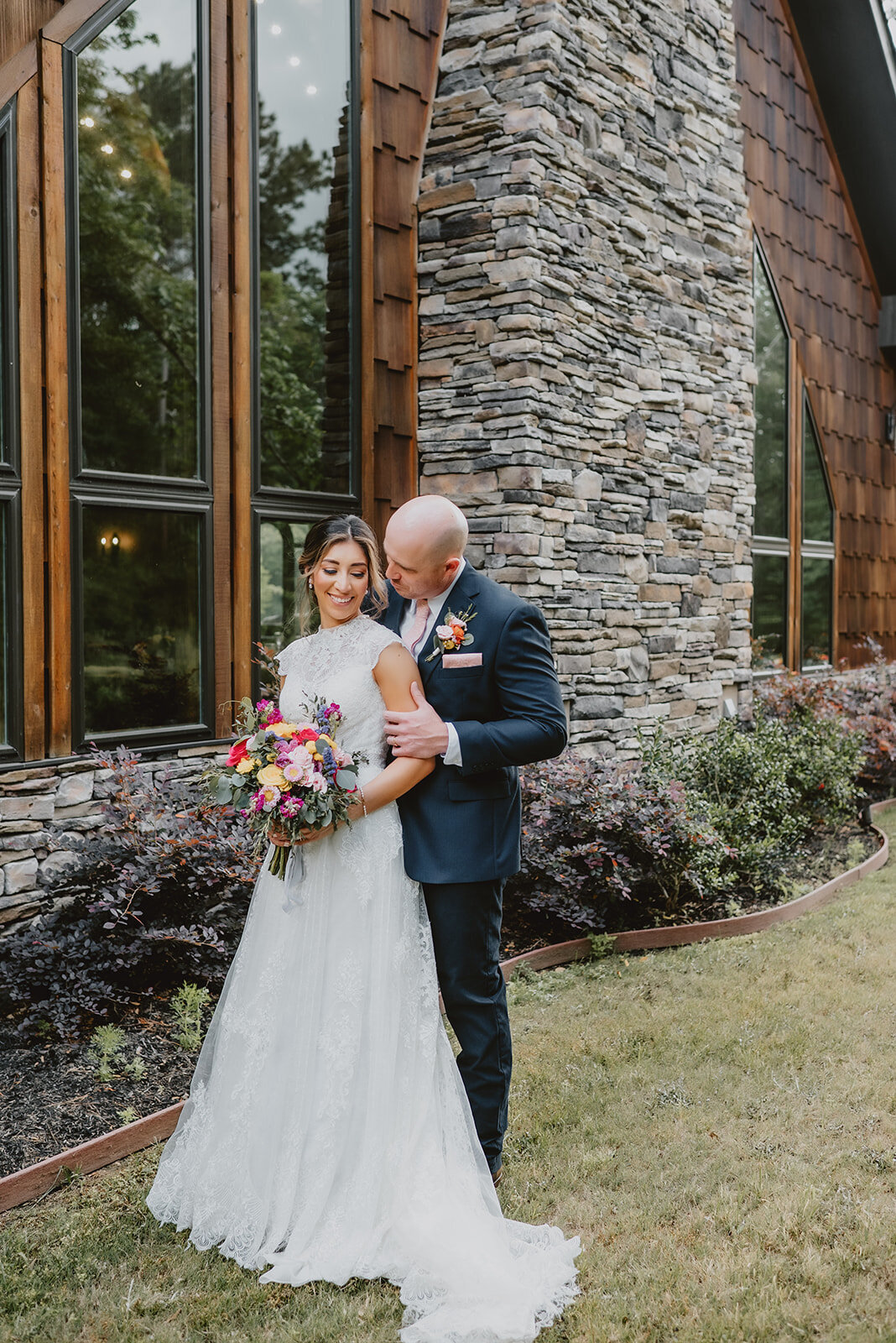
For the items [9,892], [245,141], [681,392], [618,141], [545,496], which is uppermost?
[618,141]

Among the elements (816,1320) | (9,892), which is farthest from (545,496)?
(816,1320)

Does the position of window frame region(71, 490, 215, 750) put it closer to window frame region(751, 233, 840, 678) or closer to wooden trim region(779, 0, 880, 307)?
window frame region(751, 233, 840, 678)

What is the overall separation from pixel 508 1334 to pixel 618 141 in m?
6.94

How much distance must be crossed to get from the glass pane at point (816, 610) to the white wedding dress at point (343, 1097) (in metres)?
8.88

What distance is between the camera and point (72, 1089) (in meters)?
3.70

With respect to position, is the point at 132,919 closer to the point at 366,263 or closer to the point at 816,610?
the point at 366,263

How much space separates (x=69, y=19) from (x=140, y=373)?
1610 mm

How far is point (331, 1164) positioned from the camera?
9.14 feet

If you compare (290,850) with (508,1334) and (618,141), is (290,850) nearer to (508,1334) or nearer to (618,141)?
(508,1334)

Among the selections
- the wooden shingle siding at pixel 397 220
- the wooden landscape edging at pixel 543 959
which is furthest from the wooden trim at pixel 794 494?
the wooden shingle siding at pixel 397 220

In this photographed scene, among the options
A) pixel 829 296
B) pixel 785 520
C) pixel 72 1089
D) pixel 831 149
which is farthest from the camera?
pixel 831 149

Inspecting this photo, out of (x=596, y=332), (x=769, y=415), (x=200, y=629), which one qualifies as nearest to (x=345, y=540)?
(x=200, y=629)

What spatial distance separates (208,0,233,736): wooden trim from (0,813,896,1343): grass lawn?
2.35m

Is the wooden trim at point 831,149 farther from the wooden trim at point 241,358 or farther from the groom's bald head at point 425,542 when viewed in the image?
the groom's bald head at point 425,542
